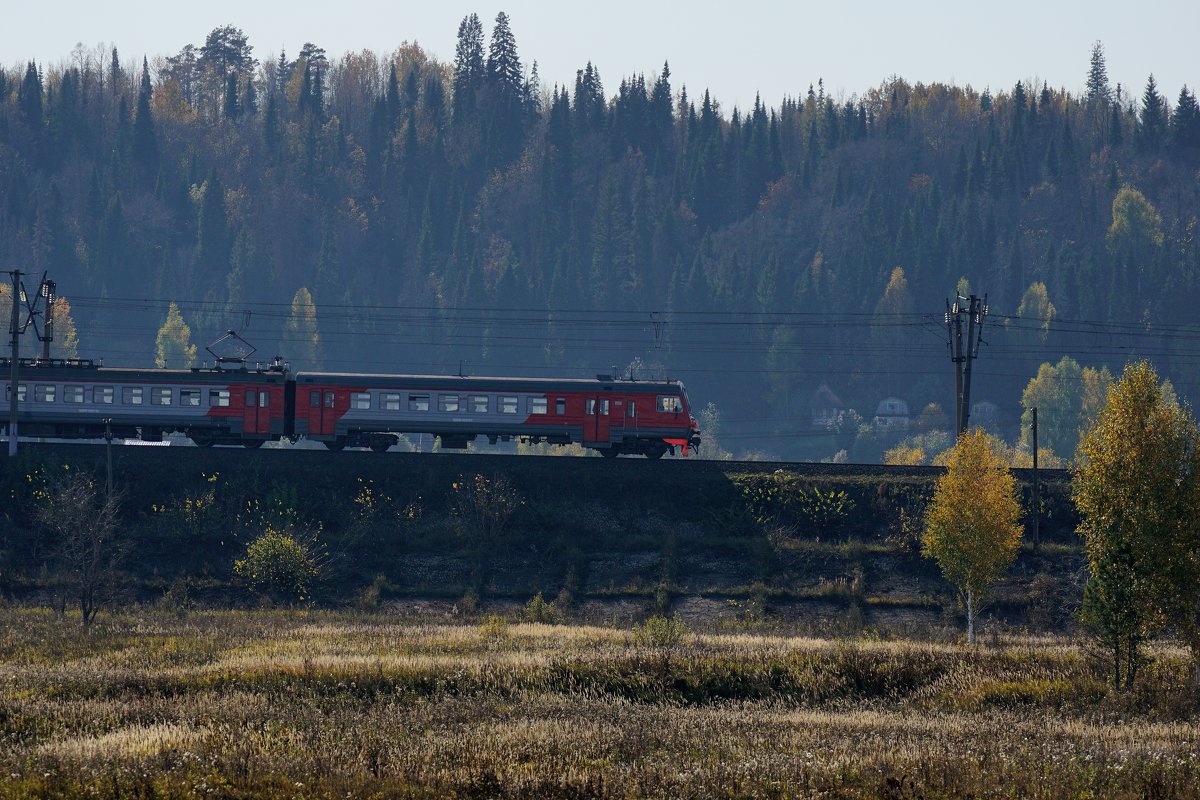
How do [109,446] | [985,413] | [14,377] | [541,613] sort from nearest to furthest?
[541,613]
[109,446]
[14,377]
[985,413]

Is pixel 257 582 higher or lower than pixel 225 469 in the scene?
lower

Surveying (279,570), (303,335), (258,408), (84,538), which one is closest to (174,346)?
(303,335)

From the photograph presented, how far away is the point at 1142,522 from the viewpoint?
32.0 meters

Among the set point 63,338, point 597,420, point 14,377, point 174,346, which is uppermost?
point 63,338

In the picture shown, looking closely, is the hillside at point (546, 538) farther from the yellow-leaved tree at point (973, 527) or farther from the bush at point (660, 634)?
the bush at point (660, 634)

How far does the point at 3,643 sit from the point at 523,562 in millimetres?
21265

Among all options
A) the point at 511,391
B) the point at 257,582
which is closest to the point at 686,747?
the point at 257,582

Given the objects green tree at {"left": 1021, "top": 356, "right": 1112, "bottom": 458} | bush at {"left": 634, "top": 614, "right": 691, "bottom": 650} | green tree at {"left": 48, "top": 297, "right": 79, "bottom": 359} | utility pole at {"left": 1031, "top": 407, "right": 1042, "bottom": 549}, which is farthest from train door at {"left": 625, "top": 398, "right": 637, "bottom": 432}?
green tree at {"left": 1021, "top": 356, "right": 1112, "bottom": 458}

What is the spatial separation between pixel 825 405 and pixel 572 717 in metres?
173

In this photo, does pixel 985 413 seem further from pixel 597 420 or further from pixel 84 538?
pixel 84 538

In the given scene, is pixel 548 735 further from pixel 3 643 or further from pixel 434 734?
pixel 3 643

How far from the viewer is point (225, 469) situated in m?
58.8

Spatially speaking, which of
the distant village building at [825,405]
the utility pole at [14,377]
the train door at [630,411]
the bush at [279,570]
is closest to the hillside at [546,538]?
the bush at [279,570]

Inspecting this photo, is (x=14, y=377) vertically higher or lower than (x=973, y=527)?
higher
